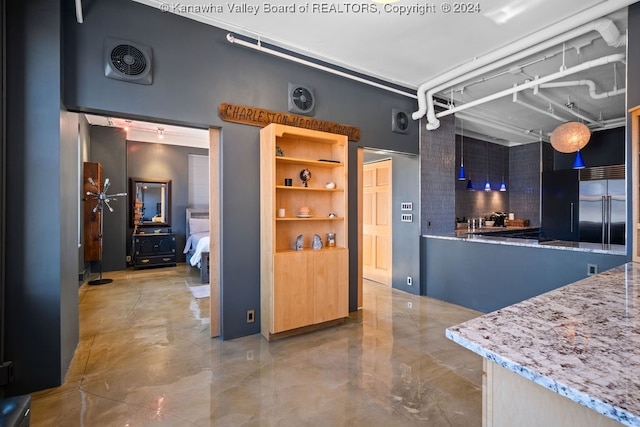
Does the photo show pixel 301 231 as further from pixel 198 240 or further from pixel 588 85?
pixel 588 85

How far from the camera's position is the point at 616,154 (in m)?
6.00

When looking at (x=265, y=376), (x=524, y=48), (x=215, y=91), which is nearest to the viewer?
(x=265, y=376)

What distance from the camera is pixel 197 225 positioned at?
7145 millimetres

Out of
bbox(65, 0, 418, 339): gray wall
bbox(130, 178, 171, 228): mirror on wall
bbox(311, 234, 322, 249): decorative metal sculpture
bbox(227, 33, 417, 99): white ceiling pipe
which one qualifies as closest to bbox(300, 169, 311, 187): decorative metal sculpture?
bbox(65, 0, 418, 339): gray wall

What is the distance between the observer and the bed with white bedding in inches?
221

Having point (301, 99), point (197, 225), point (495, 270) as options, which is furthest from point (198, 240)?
point (495, 270)

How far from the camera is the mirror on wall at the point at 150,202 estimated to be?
274 inches

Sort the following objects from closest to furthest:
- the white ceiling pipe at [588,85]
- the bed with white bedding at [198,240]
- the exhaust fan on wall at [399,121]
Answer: the white ceiling pipe at [588,85] → the exhaust fan on wall at [399,121] → the bed with white bedding at [198,240]

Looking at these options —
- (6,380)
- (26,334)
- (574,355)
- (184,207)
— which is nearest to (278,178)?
(26,334)

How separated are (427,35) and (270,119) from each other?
188 centimetres

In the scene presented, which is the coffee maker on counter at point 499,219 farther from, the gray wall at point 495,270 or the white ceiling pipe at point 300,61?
the white ceiling pipe at point 300,61

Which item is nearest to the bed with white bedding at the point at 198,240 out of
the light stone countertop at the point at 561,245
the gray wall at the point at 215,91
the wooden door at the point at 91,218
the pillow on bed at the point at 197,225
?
the pillow on bed at the point at 197,225

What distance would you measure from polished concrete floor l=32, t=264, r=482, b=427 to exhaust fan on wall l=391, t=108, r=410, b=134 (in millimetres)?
2560

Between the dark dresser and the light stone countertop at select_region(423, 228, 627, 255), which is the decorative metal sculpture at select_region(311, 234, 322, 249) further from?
the dark dresser
